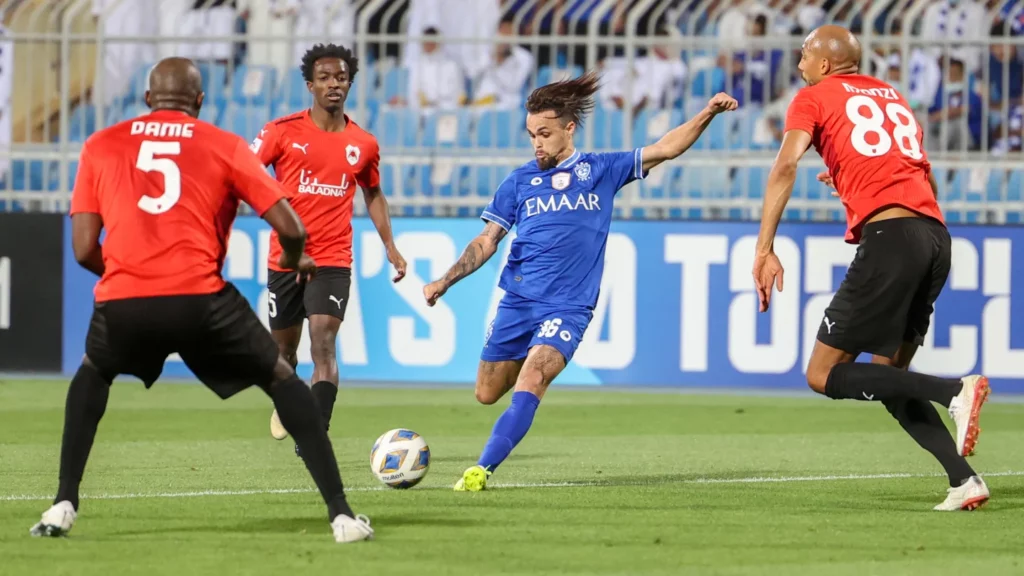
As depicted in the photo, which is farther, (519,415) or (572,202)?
(572,202)

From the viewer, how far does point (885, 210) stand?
7.12m

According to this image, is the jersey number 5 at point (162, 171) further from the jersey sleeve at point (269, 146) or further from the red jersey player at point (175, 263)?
the jersey sleeve at point (269, 146)

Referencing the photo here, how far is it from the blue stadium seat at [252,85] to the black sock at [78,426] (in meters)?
9.21

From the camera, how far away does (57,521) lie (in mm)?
5918

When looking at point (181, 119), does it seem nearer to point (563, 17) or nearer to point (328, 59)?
point (328, 59)

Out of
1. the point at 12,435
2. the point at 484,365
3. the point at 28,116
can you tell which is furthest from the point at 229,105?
the point at 484,365

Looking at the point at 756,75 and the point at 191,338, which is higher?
the point at 756,75

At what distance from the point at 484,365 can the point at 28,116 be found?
8260 mm

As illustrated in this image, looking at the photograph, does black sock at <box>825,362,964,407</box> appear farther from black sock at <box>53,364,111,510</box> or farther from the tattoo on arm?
black sock at <box>53,364,111,510</box>

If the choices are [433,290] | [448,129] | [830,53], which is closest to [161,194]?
[433,290]

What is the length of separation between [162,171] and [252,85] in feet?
30.5

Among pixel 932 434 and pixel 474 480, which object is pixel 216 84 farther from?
pixel 932 434

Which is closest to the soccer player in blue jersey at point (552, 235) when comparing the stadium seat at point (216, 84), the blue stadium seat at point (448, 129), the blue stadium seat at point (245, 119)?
the blue stadium seat at point (448, 129)

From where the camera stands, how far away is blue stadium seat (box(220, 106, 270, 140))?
14.9 meters
